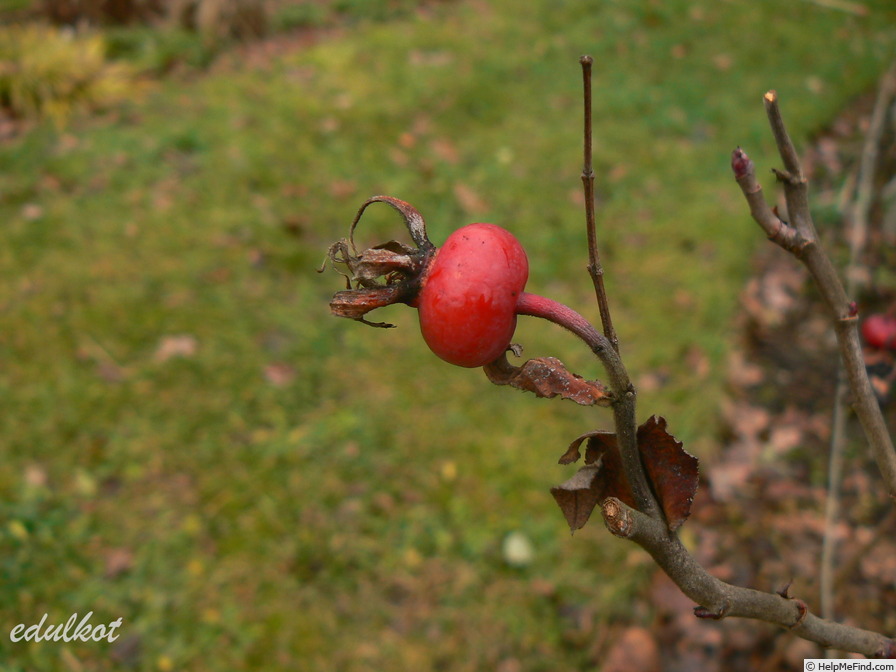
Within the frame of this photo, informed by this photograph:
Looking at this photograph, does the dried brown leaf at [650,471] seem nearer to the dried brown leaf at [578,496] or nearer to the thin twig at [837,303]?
the dried brown leaf at [578,496]

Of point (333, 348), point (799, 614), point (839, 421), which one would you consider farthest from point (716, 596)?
point (333, 348)

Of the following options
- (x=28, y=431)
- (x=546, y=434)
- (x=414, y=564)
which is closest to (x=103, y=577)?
(x=28, y=431)

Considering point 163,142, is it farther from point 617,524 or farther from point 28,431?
point 617,524

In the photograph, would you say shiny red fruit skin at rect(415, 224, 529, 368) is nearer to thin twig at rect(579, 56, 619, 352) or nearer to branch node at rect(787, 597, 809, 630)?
thin twig at rect(579, 56, 619, 352)

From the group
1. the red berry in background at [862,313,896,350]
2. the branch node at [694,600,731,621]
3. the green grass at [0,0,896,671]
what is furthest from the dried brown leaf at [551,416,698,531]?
the green grass at [0,0,896,671]

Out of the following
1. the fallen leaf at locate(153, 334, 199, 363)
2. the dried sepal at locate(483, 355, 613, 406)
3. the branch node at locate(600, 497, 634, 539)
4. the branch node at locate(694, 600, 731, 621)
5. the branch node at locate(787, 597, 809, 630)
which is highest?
the dried sepal at locate(483, 355, 613, 406)
